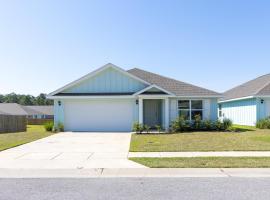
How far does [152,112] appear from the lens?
25.3 m

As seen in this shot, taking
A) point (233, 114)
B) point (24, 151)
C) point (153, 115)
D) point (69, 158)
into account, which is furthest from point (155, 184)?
point (233, 114)

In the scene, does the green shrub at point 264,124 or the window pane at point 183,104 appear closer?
the window pane at point 183,104

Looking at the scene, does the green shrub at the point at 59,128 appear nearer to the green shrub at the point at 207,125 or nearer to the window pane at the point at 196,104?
the window pane at the point at 196,104

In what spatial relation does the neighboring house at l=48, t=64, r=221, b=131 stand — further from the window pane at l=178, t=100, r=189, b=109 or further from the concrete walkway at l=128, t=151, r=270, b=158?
the concrete walkway at l=128, t=151, r=270, b=158

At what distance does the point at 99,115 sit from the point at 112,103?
1363 millimetres

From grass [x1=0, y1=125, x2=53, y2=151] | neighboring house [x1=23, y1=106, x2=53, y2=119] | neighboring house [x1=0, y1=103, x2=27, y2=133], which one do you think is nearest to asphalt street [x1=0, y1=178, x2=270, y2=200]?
grass [x1=0, y1=125, x2=53, y2=151]

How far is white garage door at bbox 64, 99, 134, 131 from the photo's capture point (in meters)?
23.4

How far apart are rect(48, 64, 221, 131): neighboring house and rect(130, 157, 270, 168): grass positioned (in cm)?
1287

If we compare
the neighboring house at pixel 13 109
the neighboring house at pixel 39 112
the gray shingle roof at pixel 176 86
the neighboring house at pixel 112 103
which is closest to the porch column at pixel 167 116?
the neighboring house at pixel 112 103

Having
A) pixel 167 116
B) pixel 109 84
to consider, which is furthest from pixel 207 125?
pixel 109 84

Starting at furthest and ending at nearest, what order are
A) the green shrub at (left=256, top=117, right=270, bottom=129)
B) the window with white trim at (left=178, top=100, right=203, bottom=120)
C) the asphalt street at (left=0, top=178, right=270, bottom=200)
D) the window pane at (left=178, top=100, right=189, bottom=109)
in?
the green shrub at (left=256, top=117, right=270, bottom=129), the window pane at (left=178, top=100, right=189, bottom=109), the window with white trim at (left=178, top=100, right=203, bottom=120), the asphalt street at (left=0, top=178, right=270, bottom=200)

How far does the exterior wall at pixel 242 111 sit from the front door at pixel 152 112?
337 inches

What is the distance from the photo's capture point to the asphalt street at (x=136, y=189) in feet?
20.2

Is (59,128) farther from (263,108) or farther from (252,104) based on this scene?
(263,108)
